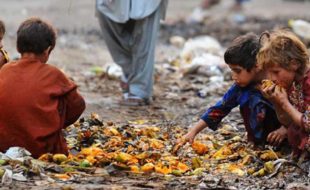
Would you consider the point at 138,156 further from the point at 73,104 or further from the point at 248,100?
the point at 248,100

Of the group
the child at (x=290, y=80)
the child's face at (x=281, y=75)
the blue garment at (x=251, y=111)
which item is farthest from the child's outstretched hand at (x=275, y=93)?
the blue garment at (x=251, y=111)

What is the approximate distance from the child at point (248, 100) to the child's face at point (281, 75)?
427mm

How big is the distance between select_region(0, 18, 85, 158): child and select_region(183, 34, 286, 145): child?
0.95 m

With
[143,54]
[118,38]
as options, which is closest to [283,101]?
[143,54]

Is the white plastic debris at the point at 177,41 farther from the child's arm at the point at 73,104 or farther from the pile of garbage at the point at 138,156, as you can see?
the child's arm at the point at 73,104

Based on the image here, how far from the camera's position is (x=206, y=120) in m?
5.95

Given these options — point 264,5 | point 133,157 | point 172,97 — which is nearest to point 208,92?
point 172,97

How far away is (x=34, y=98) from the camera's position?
5406 mm

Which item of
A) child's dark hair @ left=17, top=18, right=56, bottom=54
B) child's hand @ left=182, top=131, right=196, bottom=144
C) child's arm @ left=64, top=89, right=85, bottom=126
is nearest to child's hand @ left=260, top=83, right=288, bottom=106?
child's hand @ left=182, top=131, right=196, bottom=144

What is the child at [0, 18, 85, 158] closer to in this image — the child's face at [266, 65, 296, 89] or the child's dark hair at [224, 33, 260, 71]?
the child's dark hair at [224, 33, 260, 71]

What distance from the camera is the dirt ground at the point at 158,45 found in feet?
26.8

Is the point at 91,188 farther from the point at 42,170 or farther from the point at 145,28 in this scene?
the point at 145,28

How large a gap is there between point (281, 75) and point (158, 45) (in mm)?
8578

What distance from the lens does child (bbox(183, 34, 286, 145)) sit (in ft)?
18.8
